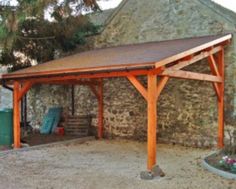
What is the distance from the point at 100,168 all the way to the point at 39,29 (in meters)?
5.96

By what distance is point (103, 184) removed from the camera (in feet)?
18.9

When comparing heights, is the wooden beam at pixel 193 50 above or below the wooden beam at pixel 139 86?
above

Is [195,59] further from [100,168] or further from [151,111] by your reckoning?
[100,168]

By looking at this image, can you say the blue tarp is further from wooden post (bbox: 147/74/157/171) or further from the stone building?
wooden post (bbox: 147/74/157/171)

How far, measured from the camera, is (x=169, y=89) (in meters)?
10.1

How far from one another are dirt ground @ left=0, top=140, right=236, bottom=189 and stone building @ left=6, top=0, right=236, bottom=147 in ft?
2.57

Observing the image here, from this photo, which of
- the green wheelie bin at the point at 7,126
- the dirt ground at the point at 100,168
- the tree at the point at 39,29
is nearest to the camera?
the dirt ground at the point at 100,168

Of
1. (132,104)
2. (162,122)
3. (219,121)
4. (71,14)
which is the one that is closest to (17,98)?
(71,14)

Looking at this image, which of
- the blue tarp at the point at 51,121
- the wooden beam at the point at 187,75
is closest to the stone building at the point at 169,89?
the blue tarp at the point at 51,121

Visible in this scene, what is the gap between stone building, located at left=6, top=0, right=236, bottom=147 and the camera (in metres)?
9.15

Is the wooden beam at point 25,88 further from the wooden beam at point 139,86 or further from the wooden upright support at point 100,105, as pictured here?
the wooden beam at point 139,86

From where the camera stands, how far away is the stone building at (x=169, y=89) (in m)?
9.15

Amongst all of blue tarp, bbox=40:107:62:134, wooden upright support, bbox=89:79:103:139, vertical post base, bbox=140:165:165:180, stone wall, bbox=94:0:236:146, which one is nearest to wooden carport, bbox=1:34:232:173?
vertical post base, bbox=140:165:165:180

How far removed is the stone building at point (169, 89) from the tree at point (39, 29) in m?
1.15
